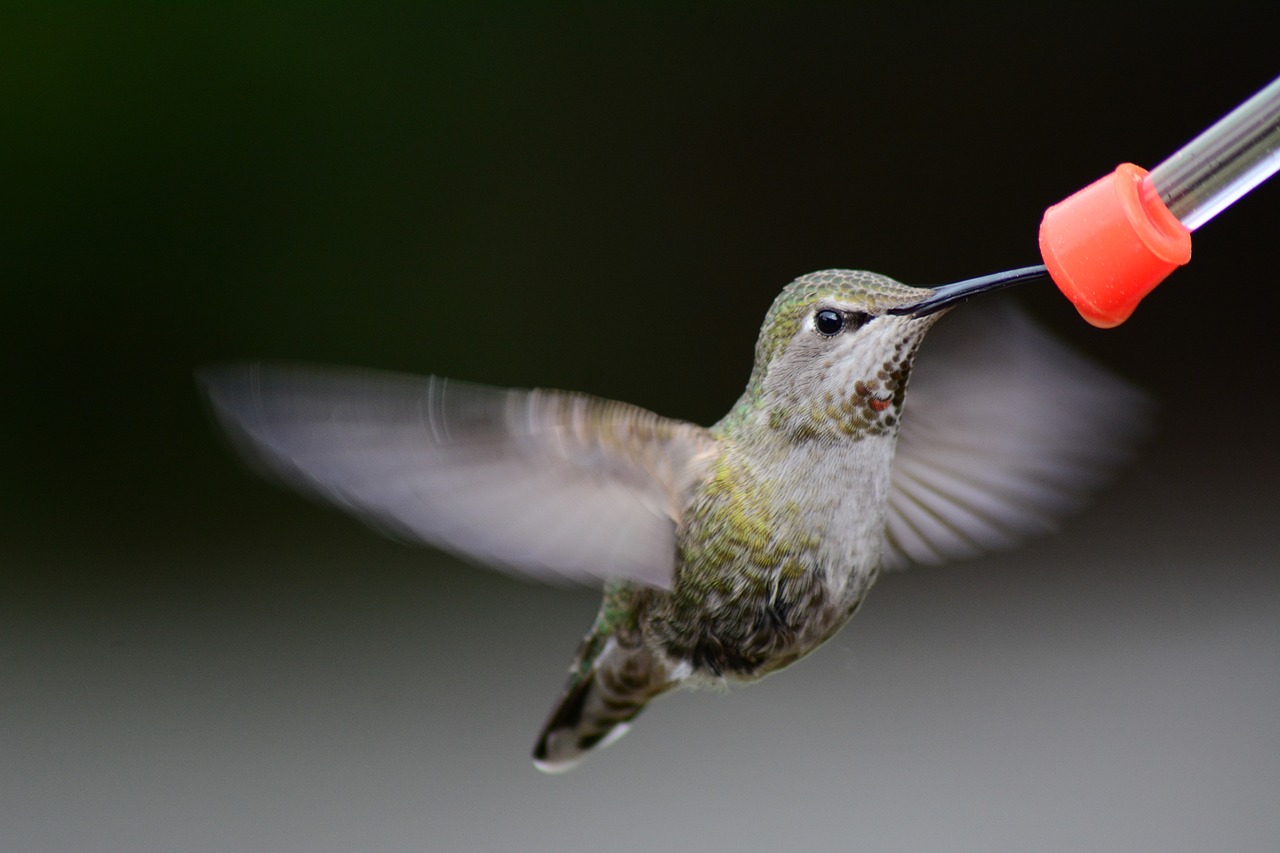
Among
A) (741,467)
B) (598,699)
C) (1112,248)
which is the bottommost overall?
(598,699)

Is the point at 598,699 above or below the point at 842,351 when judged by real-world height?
below

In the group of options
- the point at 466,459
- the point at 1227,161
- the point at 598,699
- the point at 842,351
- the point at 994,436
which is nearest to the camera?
the point at 1227,161

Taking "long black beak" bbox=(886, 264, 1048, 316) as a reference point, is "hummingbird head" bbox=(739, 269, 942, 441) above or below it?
below

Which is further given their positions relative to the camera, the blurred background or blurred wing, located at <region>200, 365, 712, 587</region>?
the blurred background

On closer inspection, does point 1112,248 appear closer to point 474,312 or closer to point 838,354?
point 838,354

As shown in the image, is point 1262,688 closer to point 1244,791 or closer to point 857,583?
point 1244,791

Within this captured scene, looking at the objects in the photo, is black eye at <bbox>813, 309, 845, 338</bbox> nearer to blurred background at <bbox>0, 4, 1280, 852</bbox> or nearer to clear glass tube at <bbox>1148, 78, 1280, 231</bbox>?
clear glass tube at <bbox>1148, 78, 1280, 231</bbox>

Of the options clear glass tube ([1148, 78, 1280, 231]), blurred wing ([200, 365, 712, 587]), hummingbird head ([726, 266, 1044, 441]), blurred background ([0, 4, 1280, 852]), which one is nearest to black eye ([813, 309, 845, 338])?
hummingbird head ([726, 266, 1044, 441])

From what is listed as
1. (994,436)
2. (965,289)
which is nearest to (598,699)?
(994,436)
